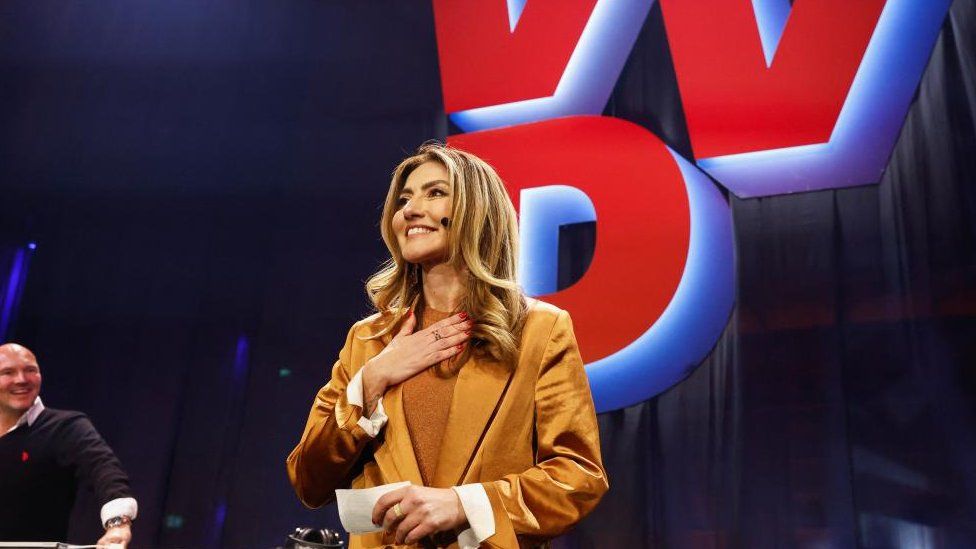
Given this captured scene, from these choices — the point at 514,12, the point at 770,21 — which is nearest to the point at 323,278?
the point at 514,12

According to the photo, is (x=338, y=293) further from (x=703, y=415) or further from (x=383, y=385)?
(x=383, y=385)

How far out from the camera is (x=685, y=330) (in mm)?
2955

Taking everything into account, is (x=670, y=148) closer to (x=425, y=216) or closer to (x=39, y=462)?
(x=425, y=216)

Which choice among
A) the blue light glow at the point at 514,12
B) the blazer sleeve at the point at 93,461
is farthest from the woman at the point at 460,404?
the blue light glow at the point at 514,12

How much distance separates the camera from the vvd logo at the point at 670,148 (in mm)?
2938

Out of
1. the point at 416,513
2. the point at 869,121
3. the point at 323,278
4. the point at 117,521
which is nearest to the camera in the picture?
the point at 416,513

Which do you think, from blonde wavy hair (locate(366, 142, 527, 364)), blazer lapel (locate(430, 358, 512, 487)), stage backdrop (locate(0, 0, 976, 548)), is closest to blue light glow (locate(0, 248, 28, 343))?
stage backdrop (locate(0, 0, 976, 548))

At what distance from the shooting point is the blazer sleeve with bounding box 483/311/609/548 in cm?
115

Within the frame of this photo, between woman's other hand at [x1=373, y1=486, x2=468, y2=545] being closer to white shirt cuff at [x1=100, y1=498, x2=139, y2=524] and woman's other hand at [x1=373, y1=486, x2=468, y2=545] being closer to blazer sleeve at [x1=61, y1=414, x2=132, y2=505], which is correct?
white shirt cuff at [x1=100, y1=498, x2=139, y2=524]

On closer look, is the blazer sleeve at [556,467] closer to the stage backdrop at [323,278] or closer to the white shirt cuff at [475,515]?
the white shirt cuff at [475,515]

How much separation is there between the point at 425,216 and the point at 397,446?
43cm

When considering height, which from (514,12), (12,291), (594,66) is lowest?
(12,291)

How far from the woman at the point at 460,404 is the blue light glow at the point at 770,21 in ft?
6.89

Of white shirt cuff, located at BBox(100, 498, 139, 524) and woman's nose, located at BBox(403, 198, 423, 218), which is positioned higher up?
woman's nose, located at BBox(403, 198, 423, 218)
